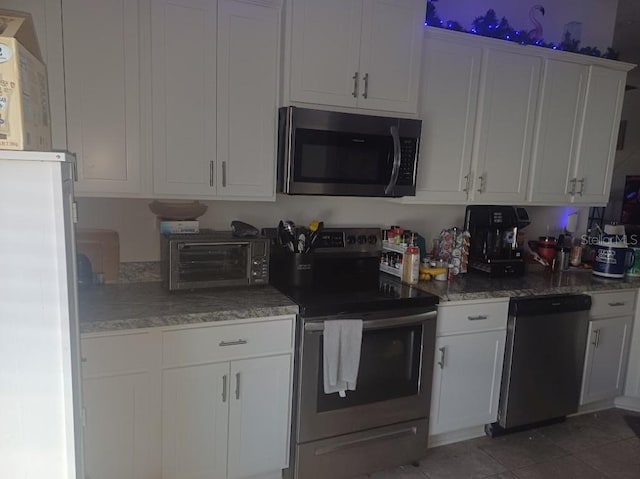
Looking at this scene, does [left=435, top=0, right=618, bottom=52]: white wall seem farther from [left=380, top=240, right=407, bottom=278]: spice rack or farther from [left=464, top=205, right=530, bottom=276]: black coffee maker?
[left=380, top=240, right=407, bottom=278]: spice rack

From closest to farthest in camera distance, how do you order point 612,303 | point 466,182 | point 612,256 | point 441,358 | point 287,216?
point 441,358
point 287,216
point 466,182
point 612,303
point 612,256

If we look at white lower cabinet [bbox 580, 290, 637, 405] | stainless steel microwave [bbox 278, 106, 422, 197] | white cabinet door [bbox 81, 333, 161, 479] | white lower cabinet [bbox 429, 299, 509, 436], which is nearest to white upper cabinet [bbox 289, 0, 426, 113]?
stainless steel microwave [bbox 278, 106, 422, 197]

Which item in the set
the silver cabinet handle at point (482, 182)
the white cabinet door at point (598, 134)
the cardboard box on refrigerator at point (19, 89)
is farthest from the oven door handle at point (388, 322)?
the white cabinet door at point (598, 134)

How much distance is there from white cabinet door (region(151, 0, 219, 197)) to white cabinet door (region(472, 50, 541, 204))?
5.33ft

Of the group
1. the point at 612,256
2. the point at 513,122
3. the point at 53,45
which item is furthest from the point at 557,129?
the point at 53,45

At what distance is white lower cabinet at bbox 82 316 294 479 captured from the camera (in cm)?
189

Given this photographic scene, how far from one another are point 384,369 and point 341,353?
0.30m

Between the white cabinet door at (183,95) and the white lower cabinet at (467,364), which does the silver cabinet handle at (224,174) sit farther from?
the white lower cabinet at (467,364)

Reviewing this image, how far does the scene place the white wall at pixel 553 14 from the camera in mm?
3102

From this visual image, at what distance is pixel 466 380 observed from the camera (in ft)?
8.70

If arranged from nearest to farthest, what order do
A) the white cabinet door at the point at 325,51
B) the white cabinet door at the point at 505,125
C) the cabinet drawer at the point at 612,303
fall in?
1. the white cabinet door at the point at 325,51
2. the white cabinet door at the point at 505,125
3. the cabinet drawer at the point at 612,303

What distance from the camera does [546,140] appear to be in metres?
3.07

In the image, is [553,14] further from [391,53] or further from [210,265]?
[210,265]

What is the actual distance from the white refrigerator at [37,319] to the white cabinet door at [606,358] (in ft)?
9.79
